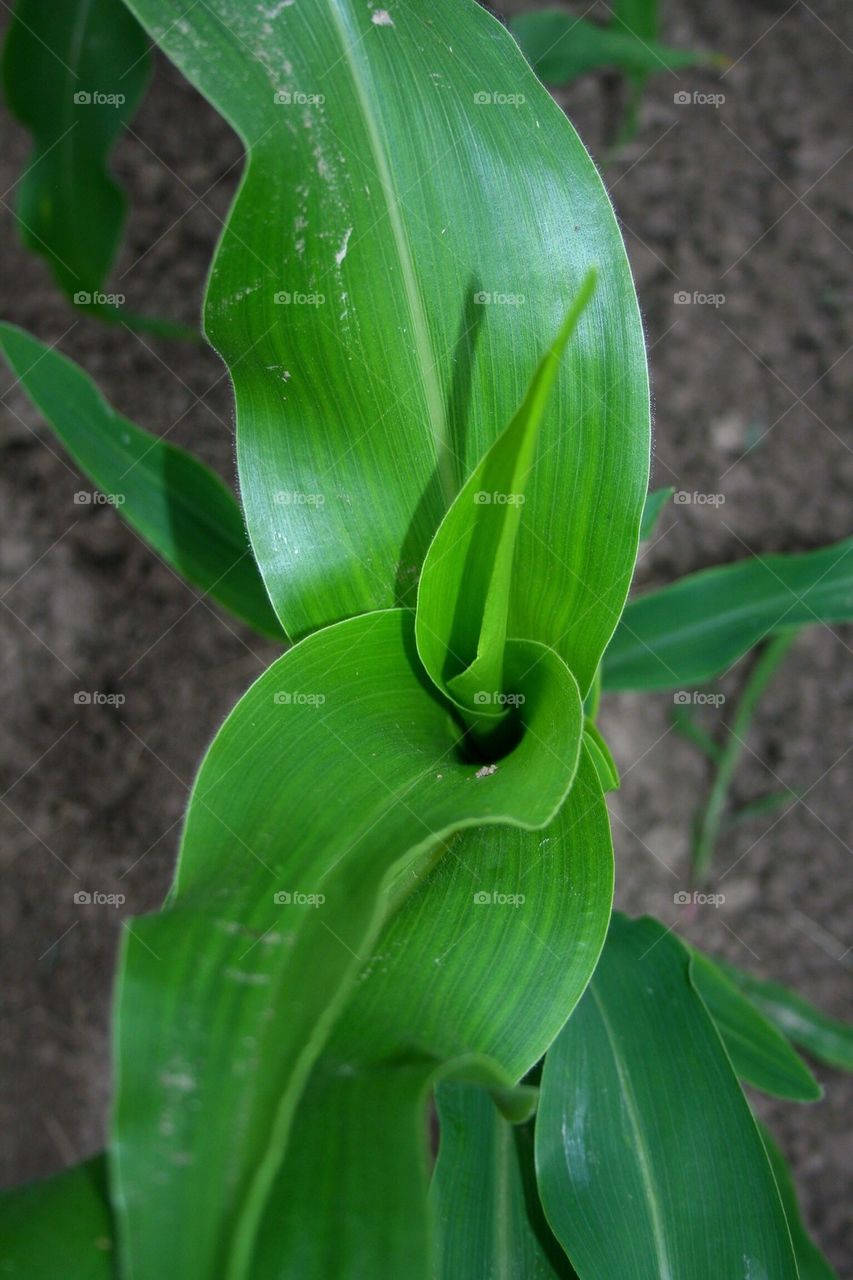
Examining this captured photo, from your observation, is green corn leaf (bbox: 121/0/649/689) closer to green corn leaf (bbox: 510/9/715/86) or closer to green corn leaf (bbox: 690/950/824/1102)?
green corn leaf (bbox: 690/950/824/1102)

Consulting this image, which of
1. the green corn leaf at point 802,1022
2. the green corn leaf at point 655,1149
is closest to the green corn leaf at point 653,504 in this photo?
the green corn leaf at point 655,1149

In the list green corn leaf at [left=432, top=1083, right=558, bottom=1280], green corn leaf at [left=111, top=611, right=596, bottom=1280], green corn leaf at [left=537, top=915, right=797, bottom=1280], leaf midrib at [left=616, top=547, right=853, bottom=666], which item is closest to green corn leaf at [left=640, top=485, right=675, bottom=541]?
leaf midrib at [left=616, top=547, right=853, bottom=666]

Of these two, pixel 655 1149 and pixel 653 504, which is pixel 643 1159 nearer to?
pixel 655 1149

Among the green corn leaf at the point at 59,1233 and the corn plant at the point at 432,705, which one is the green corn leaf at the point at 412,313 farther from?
the green corn leaf at the point at 59,1233

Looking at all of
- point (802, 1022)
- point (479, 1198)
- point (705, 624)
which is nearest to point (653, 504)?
point (705, 624)

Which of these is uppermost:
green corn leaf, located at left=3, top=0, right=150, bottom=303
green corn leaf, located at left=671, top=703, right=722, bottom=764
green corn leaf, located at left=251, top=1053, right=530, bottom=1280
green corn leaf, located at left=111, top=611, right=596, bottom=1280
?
green corn leaf, located at left=3, top=0, right=150, bottom=303
